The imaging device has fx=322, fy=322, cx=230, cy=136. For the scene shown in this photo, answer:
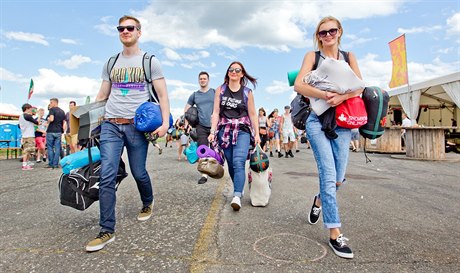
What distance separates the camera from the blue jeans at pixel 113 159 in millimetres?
2900

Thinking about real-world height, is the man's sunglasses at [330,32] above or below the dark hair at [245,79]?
above

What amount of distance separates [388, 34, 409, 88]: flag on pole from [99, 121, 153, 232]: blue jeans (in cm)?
1472

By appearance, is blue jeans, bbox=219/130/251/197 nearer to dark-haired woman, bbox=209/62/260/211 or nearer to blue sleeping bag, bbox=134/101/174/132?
dark-haired woman, bbox=209/62/260/211

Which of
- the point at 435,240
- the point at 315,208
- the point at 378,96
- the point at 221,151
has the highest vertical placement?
the point at 378,96

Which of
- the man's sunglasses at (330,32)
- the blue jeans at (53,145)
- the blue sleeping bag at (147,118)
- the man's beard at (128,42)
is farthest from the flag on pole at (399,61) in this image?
the blue sleeping bag at (147,118)

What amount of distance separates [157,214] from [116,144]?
107cm

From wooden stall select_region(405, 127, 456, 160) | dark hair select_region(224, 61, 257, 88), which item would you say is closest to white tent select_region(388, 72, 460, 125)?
wooden stall select_region(405, 127, 456, 160)

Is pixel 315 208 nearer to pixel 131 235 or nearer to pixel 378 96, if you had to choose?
pixel 378 96

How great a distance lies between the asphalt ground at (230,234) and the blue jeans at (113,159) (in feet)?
0.98

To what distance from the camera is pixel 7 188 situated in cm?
590

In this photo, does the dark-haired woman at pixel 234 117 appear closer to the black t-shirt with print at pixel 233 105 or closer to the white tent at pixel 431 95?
the black t-shirt with print at pixel 233 105

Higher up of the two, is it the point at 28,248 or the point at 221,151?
the point at 221,151

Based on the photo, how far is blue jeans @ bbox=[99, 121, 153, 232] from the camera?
2.90m

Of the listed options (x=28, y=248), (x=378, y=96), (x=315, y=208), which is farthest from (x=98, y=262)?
(x=378, y=96)
